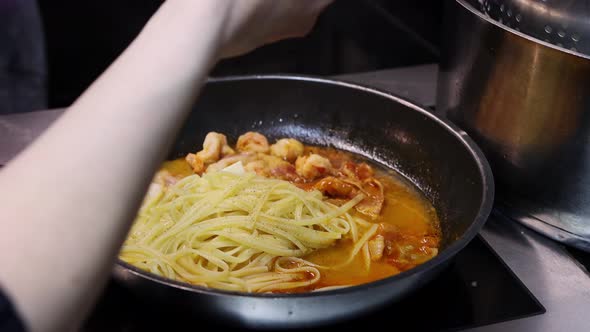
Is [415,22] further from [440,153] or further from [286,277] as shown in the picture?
[286,277]

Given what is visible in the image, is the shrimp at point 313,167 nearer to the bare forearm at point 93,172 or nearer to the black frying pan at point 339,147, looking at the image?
the black frying pan at point 339,147

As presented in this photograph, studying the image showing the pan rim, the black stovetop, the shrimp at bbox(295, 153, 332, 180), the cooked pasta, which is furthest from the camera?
the shrimp at bbox(295, 153, 332, 180)

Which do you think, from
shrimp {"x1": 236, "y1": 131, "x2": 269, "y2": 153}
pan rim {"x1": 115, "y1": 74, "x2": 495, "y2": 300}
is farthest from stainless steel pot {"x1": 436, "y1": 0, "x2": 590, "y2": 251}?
shrimp {"x1": 236, "y1": 131, "x2": 269, "y2": 153}

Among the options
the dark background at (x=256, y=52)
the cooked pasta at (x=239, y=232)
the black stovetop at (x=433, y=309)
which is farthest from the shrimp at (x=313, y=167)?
the dark background at (x=256, y=52)

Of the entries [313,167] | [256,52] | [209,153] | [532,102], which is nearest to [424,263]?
[532,102]

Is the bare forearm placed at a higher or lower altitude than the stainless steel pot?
higher

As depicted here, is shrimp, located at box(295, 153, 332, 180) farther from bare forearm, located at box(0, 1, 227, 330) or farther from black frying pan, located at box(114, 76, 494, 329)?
bare forearm, located at box(0, 1, 227, 330)

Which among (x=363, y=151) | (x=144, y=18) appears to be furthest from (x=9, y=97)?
(x=363, y=151)

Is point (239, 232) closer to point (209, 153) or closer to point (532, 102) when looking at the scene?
point (209, 153)
